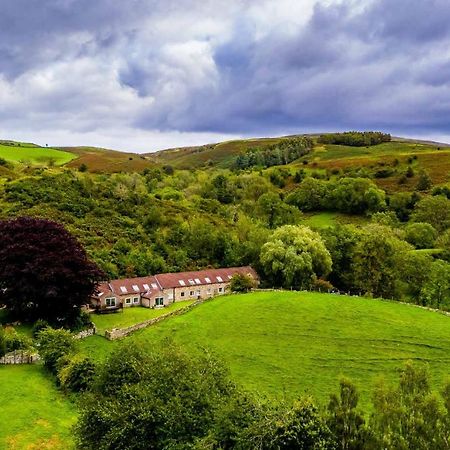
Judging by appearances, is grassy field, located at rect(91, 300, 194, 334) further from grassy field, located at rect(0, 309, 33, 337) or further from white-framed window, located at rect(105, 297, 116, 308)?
grassy field, located at rect(0, 309, 33, 337)

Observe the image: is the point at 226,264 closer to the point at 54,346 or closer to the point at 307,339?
the point at 307,339

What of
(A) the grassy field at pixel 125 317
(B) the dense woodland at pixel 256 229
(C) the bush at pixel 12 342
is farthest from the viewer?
(B) the dense woodland at pixel 256 229

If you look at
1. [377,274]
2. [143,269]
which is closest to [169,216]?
[143,269]

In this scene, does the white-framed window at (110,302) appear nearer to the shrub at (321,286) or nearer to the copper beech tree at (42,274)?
the copper beech tree at (42,274)

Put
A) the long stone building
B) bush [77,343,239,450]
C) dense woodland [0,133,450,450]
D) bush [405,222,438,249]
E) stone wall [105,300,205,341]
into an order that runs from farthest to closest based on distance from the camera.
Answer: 1. bush [405,222,438,249]
2. the long stone building
3. stone wall [105,300,205,341]
4. bush [77,343,239,450]
5. dense woodland [0,133,450,450]

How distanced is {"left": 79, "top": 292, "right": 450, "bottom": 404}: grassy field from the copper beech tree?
5.36 meters

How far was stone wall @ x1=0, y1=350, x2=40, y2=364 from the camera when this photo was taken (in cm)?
4100

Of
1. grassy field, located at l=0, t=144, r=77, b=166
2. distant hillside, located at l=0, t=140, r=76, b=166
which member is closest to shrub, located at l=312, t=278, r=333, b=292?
distant hillside, located at l=0, t=140, r=76, b=166

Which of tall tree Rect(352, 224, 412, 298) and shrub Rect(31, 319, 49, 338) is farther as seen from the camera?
tall tree Rect(352, 224, 412, 298)

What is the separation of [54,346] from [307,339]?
70.7 feet

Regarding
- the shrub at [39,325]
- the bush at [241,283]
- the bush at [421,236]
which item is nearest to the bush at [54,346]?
the shrub at [39,325]

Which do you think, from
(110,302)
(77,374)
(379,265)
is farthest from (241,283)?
(77,374)

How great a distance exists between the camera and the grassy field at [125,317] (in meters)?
53.0

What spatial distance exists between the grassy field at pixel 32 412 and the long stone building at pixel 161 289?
18.3 meters
